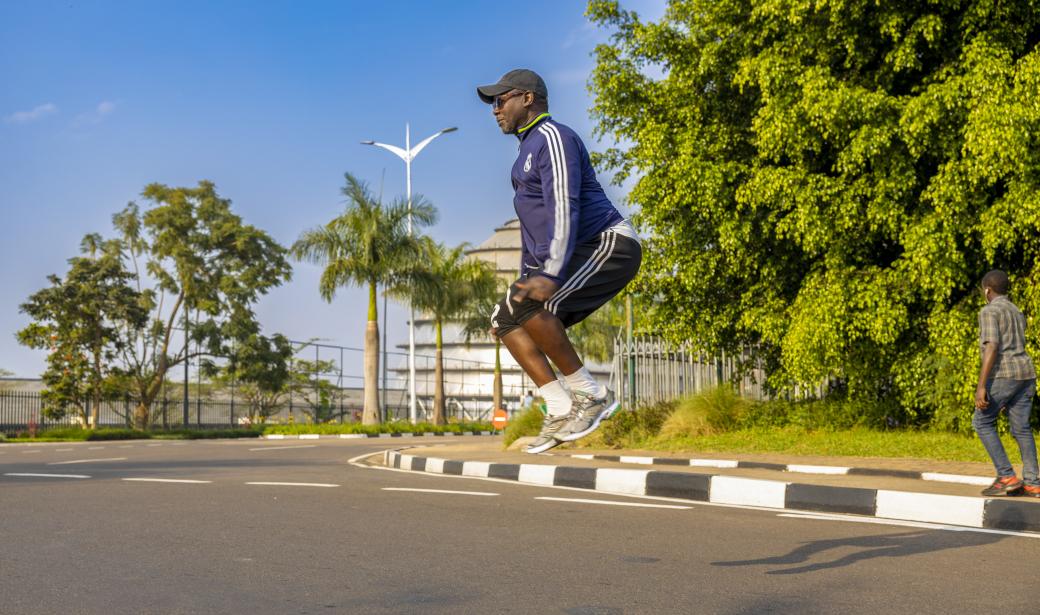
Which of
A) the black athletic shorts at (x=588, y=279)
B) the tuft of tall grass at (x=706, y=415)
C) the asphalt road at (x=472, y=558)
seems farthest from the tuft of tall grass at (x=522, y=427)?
the black athletic shorts at (x=588, y=279)

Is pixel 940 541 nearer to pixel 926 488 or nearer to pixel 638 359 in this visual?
pixel 926 488

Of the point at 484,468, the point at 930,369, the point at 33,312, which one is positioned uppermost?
the point at 33,312

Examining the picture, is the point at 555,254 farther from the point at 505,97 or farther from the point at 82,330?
the point at 82,330

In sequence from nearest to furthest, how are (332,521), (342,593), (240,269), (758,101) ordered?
(342,593)
(332,521)
(758,101)
(240,269)

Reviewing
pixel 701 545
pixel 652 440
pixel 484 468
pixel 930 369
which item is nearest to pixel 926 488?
pixel 701 545

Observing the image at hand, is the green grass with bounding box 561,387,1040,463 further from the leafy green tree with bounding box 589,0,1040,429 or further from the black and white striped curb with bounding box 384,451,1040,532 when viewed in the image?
the black and white striped curb with bounding box 384,451,1040,532

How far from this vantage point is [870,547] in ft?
18.6

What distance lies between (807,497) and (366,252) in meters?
28.2

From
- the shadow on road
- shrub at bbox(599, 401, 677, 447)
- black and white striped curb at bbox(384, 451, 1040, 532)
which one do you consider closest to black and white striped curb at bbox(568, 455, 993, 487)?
shrub at bbox(599, 401, 677, 447)

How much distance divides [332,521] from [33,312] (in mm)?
32473

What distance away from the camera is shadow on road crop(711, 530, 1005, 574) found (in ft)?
16.7

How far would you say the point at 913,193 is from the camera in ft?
49.2

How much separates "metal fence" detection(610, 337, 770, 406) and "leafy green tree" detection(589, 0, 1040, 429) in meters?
1.01

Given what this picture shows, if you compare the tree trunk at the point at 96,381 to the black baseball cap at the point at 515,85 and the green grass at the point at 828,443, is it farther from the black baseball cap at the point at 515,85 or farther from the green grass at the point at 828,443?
the black baseball cap at the point at 515,85
